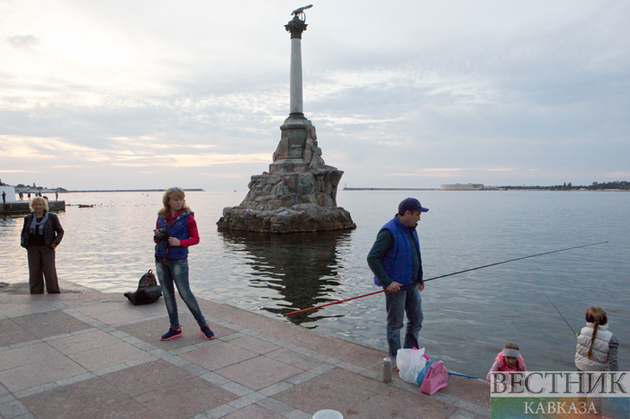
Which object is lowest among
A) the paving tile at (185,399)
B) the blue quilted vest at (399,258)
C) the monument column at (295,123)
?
the paving tile at (185,399)

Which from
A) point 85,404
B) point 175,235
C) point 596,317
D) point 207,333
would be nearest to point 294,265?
point 207,333

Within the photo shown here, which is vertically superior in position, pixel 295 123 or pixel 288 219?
pixel 295 123

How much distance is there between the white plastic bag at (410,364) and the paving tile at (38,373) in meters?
3.47

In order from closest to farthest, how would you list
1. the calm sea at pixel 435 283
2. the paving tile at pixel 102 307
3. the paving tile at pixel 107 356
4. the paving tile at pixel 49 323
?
the paving tile at pixel 107 356
the paving tile at pixel 49 323
the paving tile at pixel 102 307
the calm sea at pixel 435 283

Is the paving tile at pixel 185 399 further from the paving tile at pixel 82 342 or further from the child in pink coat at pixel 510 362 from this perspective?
the child in pink coat at pixel 510 362

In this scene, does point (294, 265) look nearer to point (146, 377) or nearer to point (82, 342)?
point (82, 342)

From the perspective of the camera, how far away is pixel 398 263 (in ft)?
16.1

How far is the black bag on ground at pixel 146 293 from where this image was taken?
7566 mm

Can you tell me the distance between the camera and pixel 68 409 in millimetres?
3811

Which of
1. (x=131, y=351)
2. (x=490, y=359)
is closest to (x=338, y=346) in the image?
(x=131, y=351)

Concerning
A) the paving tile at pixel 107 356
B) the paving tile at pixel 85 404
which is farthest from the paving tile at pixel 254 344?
the paving tile at pixel 85 404

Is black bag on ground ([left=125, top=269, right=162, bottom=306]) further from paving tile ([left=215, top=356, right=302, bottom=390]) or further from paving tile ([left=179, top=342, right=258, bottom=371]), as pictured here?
paving tile ([left=215, top=356, right=302, bottom=390])

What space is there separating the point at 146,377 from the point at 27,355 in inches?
→ 69.8

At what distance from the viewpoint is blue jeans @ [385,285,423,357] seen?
495cm
